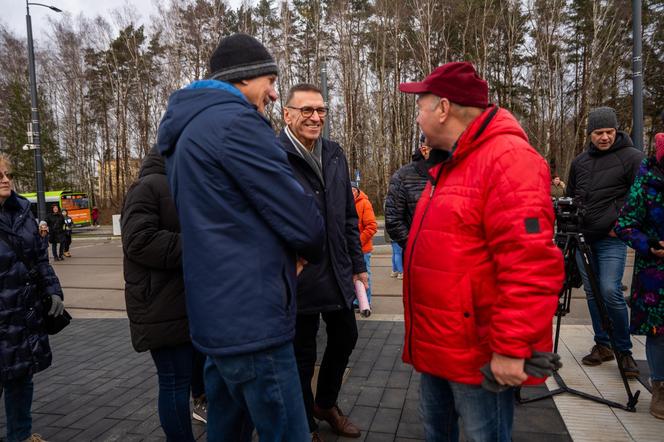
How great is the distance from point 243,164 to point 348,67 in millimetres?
30817

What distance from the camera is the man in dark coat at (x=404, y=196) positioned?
390cm

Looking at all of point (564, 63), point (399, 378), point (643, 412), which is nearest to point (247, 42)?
point (399, 378)

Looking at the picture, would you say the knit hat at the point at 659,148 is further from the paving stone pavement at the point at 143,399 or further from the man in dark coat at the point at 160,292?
the man in dark coat at the point at 160,292

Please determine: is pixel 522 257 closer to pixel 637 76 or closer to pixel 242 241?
pixel 242 241

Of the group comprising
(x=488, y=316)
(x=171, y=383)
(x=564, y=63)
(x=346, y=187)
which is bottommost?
(x=171, y=383)

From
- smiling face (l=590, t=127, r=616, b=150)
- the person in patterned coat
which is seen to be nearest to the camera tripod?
the person in patterned coat

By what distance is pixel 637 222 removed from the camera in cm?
304

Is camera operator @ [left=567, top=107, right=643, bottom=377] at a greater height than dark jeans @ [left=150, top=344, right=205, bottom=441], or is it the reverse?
camera operator @ [left=567, top=107, right=643, bottom=377]

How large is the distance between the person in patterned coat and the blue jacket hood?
2.67 m

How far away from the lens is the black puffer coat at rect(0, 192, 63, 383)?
2742 millimetres

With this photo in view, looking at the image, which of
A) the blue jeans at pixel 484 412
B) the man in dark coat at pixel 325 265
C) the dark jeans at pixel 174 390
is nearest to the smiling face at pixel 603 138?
the man in dark coat at pixel 325 265

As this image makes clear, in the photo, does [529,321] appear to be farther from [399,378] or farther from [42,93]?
[42,93]

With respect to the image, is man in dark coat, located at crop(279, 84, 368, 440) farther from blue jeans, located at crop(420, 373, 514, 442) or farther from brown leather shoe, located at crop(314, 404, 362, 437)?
blue jeans, located at crop(420, 373, 514, 442)

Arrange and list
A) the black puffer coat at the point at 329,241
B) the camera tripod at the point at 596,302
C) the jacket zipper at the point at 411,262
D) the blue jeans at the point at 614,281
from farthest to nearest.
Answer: the blue jeans at the point at 614,281 → the camera tripod at the point at 596,302 → the black puffer coat at the point at 329,241 → the jacket zipper at the point at 411,262
